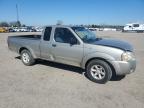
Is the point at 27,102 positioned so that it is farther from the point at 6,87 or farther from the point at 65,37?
the point at 65,37

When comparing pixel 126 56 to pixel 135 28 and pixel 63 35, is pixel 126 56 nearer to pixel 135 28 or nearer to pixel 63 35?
pixel 63 35

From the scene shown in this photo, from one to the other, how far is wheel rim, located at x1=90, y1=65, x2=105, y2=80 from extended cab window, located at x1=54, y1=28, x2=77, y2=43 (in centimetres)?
128

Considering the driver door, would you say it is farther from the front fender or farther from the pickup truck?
the front fender

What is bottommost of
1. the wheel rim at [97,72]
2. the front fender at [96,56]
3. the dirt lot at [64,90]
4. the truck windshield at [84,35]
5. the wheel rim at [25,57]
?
the dirt lot at [64,90]

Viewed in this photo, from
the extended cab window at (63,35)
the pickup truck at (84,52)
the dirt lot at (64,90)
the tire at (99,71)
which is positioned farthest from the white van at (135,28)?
the tire at (99,71)

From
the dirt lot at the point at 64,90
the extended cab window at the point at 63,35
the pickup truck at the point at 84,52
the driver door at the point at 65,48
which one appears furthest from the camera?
the extended cab window at the point at 63,35

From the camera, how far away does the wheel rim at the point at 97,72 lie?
5685 millimetres

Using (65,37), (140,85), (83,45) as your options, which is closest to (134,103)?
(140,85)

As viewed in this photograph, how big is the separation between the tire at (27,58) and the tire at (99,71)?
290 centimetres

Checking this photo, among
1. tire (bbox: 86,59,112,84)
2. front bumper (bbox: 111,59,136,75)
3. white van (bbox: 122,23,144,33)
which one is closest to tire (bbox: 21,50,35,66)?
tire (bbox: 86,59,112,84)

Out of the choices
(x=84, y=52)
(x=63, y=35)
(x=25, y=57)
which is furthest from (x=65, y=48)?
(x=25, y=57)

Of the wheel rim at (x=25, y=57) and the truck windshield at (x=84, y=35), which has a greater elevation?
the truck windshield at (x=84, y=35)

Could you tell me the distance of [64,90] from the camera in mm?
5102

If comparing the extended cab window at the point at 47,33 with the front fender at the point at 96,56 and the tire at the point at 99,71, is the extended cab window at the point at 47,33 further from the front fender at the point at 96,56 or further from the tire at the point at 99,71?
the tire at the point at 99,71
